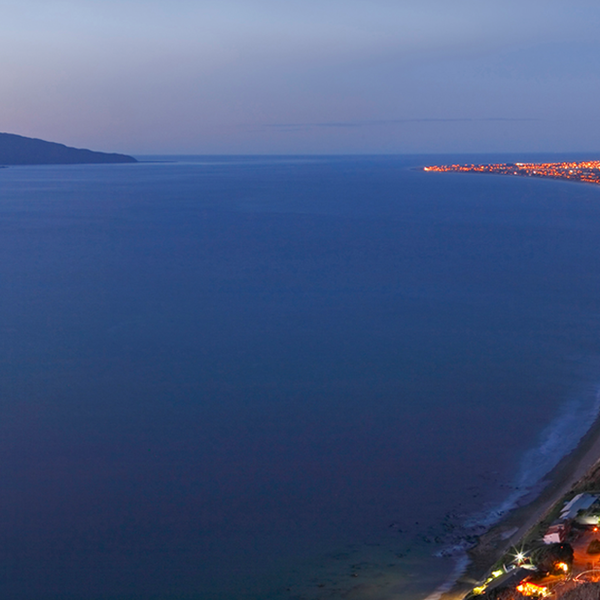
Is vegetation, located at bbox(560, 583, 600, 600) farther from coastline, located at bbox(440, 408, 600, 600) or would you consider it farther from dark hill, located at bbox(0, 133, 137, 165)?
dark hill, located at bbox(0, 133, 137, 165)

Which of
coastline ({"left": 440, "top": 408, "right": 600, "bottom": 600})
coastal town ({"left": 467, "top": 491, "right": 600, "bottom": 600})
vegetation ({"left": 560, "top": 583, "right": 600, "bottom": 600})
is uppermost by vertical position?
vegetation ({"left": 560, "top": 583, "right": 600, "bottom": 600})

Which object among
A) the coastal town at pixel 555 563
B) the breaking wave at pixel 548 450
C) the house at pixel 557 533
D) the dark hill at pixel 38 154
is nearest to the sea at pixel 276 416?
the breaking wave at pixel 548 450

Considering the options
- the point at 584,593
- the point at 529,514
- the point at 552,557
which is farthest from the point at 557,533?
the point at 529,514

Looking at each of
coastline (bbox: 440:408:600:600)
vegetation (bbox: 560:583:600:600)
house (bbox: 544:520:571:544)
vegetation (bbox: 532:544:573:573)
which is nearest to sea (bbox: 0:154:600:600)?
coastline (bbox: 440:408:600:600)

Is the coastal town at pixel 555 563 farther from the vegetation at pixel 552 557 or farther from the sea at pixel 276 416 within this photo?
the sea at pixel 276 416

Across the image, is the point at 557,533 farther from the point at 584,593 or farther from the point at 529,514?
the point at 529,514

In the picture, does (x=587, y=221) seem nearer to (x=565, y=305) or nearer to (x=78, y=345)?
(x=565, y=305)
